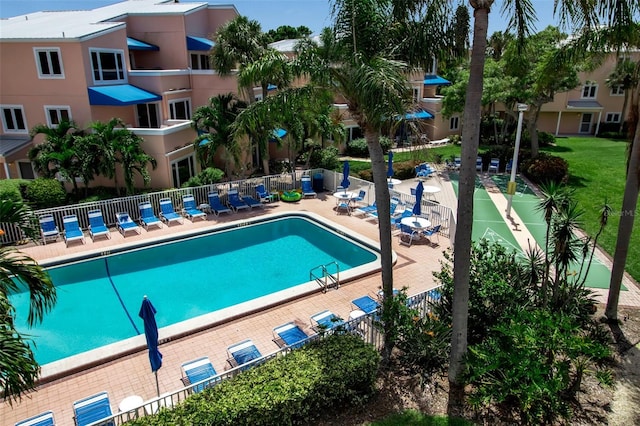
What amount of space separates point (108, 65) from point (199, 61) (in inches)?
314

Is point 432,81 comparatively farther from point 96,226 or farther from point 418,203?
point 96,226

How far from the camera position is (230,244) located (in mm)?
19312

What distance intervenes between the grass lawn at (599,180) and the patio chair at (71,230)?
18.5 m

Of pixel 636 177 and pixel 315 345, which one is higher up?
pixel 636 177

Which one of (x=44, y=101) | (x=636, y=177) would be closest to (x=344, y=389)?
(x=636, y=177)

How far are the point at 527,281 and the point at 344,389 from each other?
596 centimetres

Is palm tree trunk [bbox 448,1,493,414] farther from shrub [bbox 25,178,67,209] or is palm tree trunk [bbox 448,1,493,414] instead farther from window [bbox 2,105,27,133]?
window [bbox 2,105,27,133]

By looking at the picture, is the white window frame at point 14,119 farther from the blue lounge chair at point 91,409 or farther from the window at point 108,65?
the blue lounge chair at point 91,409

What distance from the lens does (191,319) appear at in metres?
12.5

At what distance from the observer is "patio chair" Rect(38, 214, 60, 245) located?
1784 centimetres

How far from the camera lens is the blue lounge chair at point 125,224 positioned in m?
18.9

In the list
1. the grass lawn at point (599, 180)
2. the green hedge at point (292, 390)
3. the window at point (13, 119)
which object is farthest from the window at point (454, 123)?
the green hedge at point (292, 390)

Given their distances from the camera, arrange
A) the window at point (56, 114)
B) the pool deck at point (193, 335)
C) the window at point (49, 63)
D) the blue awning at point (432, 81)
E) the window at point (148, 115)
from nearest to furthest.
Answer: the pool deck at point (193, 335) → the window at point (49, 63) → the window at point (56, 114) → the window at point (148, 115) → the blue awning at point (432, 81)

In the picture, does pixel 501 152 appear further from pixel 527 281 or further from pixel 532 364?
pixel 532 364
